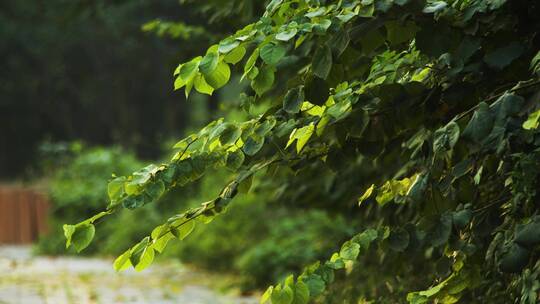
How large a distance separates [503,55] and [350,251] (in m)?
0.81

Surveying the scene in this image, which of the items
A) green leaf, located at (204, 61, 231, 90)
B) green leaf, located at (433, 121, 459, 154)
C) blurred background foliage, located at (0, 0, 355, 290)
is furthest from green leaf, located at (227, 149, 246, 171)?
blurred background foliage, located at (0, 0, 355, 290)

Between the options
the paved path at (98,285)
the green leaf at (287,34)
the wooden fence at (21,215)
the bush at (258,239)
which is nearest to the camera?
the green leaf at (287,34)

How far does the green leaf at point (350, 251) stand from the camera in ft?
10.7

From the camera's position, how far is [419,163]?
4.09 m

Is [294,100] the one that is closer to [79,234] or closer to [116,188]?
[116,188]

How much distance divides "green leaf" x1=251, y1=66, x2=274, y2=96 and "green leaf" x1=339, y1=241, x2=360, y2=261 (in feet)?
2.07

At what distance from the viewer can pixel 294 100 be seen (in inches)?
126

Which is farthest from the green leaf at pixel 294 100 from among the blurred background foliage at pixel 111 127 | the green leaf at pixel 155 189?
the blurred background foliage at pixel 111 127

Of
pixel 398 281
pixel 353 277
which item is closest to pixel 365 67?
pixel 398 281

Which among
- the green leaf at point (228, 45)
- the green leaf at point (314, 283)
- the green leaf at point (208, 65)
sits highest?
the green leaf at point (228, 45)

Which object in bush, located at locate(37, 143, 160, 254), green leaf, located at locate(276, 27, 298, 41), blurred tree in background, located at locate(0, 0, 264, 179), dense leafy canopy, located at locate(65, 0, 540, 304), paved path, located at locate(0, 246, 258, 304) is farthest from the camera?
blurred tree in background, located at locate(0, 0, 264, 179)

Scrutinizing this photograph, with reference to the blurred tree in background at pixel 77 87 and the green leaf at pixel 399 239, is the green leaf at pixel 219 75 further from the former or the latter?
the blurred tree in background at pixel 77 87

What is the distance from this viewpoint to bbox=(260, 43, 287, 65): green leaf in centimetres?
291

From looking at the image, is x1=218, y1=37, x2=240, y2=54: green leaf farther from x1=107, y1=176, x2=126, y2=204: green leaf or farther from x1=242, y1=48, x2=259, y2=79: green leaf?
x1=107, y1=176, x2=126, y2=204: green leaf
